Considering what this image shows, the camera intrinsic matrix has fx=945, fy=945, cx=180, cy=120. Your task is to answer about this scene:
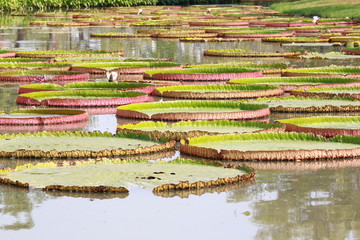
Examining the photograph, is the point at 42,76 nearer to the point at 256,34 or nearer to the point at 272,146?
the point at 272,146

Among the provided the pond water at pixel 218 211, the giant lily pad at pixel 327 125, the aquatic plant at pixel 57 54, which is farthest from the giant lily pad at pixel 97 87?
the aquatic plant at pixel 57 54

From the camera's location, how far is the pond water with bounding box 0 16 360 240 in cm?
571

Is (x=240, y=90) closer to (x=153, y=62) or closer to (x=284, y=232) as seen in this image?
(x=153, y=62)

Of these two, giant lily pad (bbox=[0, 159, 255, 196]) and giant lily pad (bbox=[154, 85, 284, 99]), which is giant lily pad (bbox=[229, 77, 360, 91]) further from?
giant lily pad (bbox=[0, 159, 255, 196])

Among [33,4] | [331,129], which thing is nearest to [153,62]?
[331,129]

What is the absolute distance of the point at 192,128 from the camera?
31.7ft

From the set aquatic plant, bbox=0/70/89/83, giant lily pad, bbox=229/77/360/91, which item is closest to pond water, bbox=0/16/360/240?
giant lily pad, bbox=229/77/360/91

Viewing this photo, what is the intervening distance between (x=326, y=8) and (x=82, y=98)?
119 ft

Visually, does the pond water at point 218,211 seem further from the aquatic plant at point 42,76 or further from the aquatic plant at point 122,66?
the aquatic plant at point 122,66

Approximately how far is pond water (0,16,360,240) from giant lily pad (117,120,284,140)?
1.34 m

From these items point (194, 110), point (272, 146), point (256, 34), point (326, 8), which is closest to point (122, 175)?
point (272, 146)

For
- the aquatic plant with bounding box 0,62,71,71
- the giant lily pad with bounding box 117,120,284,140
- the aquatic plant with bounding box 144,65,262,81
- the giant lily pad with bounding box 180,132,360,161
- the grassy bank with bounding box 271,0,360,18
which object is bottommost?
the grassy bank with bounding box 271,0,360,18

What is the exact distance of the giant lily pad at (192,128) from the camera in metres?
9.18

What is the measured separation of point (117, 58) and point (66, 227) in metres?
13.7
